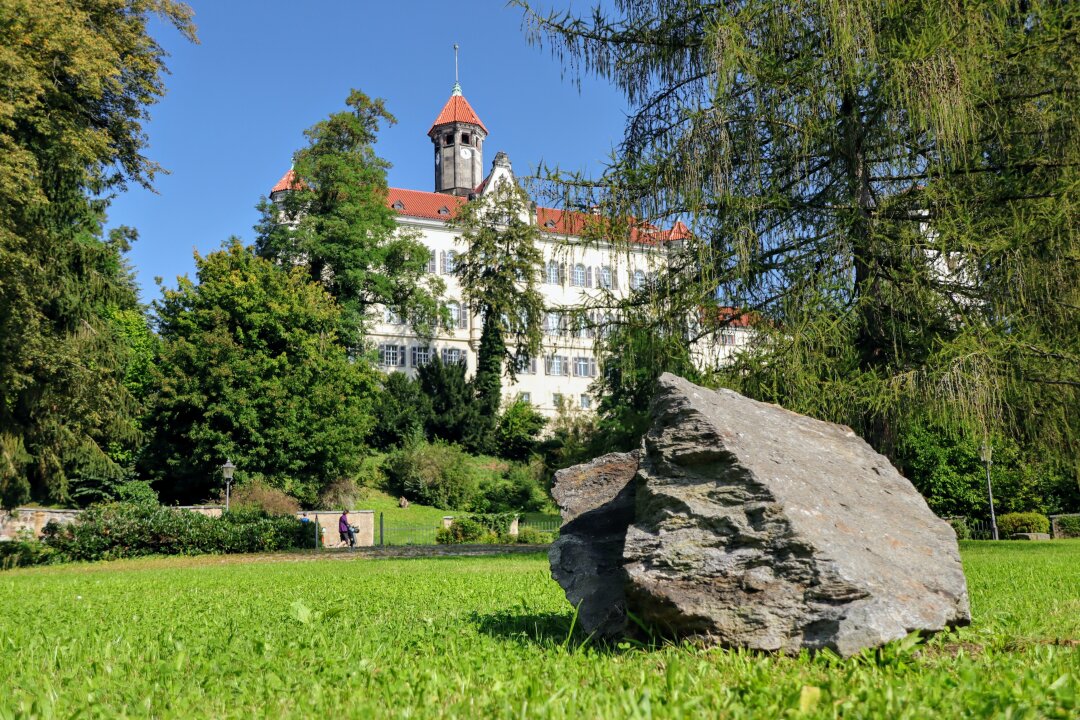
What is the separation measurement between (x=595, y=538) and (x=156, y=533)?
71.7 feet

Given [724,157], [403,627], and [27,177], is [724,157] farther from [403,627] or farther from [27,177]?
[27,177]

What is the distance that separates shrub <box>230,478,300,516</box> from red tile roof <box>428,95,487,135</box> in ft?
171

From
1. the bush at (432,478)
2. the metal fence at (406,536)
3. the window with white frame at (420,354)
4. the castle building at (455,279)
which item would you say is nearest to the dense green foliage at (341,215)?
the castle building at (455,279)

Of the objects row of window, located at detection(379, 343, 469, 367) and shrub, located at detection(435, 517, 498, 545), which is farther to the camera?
row of window, located at detection(379, 343, 469, 367)

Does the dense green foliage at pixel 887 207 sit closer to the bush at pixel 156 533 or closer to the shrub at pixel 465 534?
the bush at pixel 156 533

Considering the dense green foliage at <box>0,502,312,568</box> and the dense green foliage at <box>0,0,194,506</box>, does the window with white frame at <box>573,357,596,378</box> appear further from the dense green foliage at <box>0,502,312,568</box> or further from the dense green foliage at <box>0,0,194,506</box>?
the dense green foliage at <box>0,0,194,506</box>

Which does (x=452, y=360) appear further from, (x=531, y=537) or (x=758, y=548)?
(x=758, y=548)

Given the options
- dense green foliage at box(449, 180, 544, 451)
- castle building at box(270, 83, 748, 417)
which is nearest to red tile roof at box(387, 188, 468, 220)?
castle building at box(270, 83, 748, 417)

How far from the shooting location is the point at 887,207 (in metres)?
13.4

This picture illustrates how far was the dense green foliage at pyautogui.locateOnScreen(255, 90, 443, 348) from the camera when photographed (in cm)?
4625

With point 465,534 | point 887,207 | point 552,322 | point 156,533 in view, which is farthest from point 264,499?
point 887,207

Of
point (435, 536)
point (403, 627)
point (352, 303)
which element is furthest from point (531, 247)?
point (403, 627)

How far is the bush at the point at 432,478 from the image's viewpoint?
155ft

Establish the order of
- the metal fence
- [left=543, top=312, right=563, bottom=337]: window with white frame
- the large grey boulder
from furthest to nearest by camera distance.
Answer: the metal fence, [left=543, top=312, right=563, bottom=337]: window with white frame, the large grey boulder
